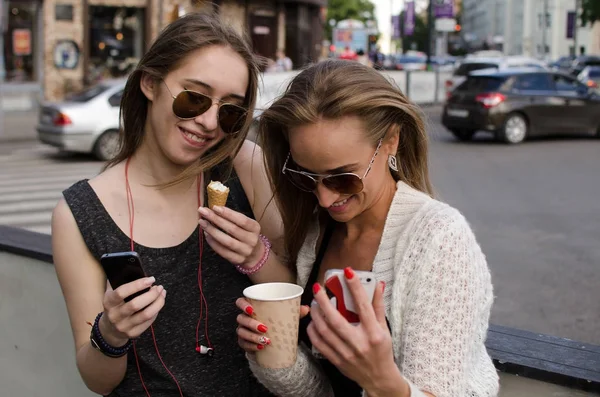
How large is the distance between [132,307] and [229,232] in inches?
15.0

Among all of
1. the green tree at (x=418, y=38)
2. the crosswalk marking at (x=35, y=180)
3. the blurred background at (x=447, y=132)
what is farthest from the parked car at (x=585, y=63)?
the green tree at (x=418, y=38)

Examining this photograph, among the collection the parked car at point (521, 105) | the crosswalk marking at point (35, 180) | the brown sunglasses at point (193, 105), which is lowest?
the crosswalk marking at point (35, 180)

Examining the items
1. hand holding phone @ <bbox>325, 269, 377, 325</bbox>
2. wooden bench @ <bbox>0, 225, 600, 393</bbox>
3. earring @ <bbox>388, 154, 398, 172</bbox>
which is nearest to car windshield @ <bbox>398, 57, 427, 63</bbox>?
wooden bench @ <bbox>0, 225, 600, 393</bbox>

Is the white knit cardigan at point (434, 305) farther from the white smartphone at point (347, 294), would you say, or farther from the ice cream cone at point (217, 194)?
the ice cream cone at point (217, 194)

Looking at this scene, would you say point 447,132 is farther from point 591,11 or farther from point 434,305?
point 591,11

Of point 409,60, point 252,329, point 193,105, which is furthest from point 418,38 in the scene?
point 252,329

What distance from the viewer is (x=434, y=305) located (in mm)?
1764

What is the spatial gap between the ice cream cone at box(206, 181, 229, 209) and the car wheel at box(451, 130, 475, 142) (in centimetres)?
1817

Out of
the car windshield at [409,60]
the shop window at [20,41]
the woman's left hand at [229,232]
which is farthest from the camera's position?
the car windshield at [409,60]

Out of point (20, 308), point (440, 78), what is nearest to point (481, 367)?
point (20, 308)

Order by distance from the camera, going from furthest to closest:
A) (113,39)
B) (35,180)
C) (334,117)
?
(113,39), (35,180), (334,117)

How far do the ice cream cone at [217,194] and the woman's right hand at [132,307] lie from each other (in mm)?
439

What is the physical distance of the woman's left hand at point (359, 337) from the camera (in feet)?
5.12

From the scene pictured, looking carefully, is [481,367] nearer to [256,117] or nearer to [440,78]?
[256,117]
